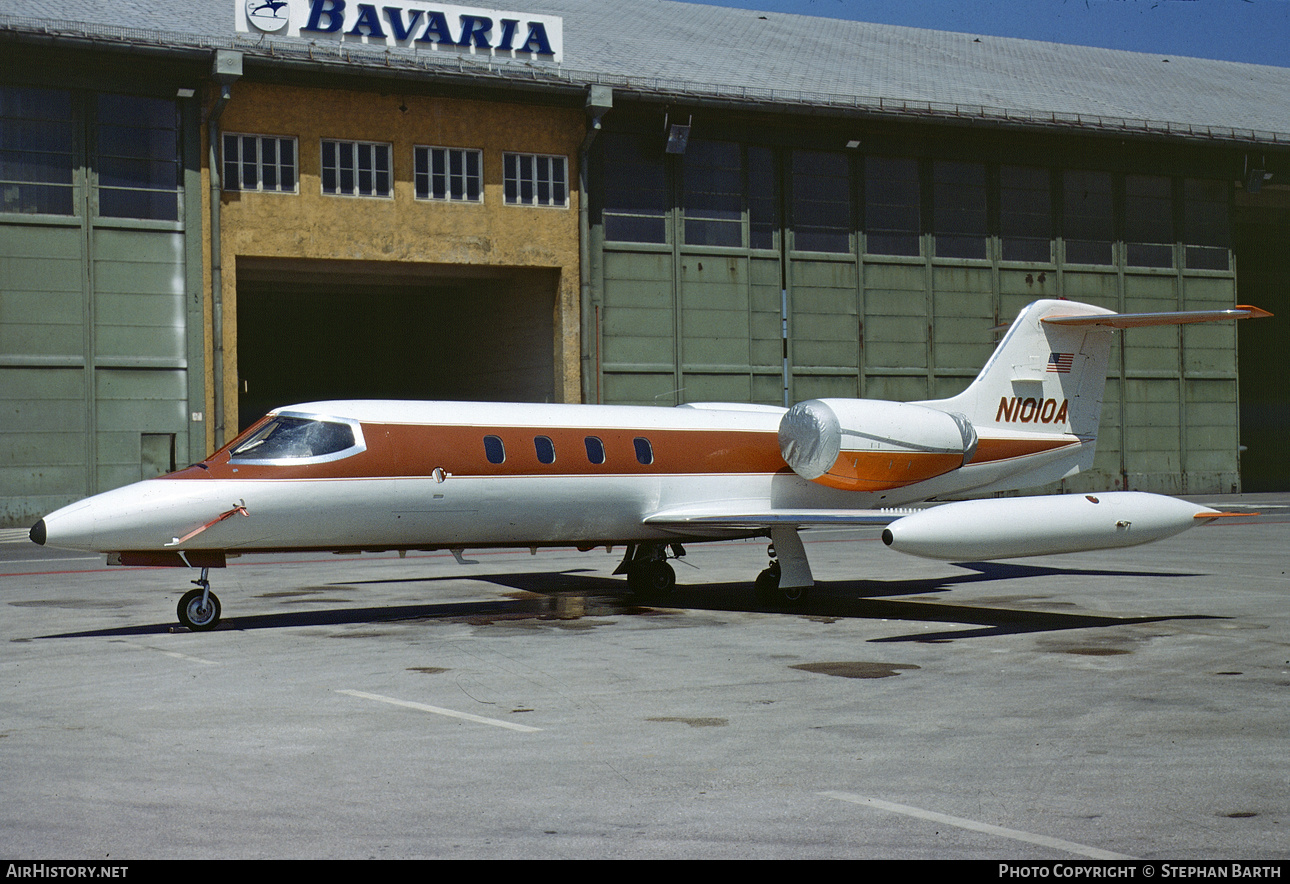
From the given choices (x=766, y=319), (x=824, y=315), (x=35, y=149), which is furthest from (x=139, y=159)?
(x=824, y=315)

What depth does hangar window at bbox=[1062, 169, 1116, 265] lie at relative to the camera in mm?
47219

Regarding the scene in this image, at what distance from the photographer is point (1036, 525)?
586 inches

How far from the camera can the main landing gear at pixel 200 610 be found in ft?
48.9

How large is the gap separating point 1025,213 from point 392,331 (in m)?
24.6

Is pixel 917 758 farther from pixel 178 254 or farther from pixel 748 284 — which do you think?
pixel 748 284

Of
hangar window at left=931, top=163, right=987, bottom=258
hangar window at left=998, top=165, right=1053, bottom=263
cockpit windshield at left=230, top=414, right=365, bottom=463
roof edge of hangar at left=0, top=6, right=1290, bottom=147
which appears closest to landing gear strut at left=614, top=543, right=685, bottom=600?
cockpit windshield at left=230, top=414, right=365, bottom=463

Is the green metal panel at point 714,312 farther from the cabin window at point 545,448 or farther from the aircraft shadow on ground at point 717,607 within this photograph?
the cabin window at point 545,448

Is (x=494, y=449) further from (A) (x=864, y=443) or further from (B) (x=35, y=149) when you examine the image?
(B) (x=35, y=149)

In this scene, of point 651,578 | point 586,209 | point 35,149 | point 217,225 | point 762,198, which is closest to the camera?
point 651,578

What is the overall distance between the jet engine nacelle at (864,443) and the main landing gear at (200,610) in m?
8.05

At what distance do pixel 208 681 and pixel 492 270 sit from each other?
3000 cm

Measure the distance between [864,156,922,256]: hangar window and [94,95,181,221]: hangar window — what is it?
21918mm

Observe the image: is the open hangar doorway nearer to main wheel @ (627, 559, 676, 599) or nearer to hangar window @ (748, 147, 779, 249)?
hangar window @ (748, 147, 779, 249)

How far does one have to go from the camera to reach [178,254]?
120ft
